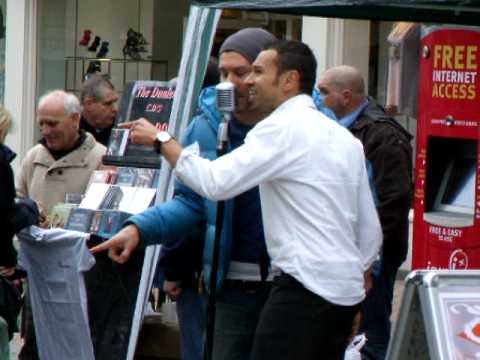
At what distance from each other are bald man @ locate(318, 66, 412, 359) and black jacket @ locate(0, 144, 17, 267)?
5.94 feet

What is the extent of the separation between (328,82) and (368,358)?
1566 mm

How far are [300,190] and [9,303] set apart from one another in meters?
2.74

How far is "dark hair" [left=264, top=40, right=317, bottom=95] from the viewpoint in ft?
16.5

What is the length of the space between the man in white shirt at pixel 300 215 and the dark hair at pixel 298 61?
17 cm

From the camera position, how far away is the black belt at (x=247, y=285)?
17.4ft

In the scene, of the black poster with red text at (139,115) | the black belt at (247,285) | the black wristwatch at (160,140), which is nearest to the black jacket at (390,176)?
the black poster with red text at (139,115)

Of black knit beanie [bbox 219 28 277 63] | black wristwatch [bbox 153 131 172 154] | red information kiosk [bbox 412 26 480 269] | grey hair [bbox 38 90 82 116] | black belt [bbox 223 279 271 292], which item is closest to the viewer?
black wristwatch [bbox 153 131 172 154]

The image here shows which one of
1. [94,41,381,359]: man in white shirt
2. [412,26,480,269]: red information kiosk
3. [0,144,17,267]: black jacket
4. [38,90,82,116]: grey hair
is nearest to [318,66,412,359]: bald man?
[412,26,480,269]: red information kiosk

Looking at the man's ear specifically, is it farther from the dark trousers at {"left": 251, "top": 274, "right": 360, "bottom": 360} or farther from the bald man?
the dark trousers at {"left": 251, "top": 274, "right": 360, "bottom": 360}

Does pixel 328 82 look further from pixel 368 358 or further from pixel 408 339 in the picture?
pixel 408 339

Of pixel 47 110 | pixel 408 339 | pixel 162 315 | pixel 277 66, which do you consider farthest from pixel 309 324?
pixel 162 315

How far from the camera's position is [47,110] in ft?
25.6

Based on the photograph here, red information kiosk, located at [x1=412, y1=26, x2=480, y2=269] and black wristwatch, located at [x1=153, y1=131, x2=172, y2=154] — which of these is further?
red information kiosk, located at [x1=412, y1=26, x2=480, y2=269]

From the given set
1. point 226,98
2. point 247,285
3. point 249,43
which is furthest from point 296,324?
point 249,43
